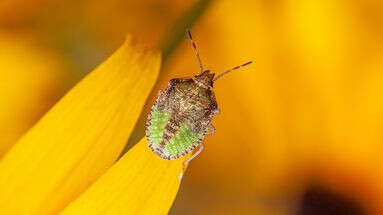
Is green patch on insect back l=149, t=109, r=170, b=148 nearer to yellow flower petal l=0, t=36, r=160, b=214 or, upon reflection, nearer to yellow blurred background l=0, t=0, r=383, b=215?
yellow flower petal l=0, t=36, r=160, b=214

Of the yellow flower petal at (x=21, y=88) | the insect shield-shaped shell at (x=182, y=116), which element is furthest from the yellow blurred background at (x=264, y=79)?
the insect shield-shaped shell at (x=182, y=116)

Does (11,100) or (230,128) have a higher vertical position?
(11,100)

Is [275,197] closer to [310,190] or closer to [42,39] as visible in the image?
[310,190]

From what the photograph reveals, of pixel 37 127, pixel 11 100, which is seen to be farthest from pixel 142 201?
pixel 11 100

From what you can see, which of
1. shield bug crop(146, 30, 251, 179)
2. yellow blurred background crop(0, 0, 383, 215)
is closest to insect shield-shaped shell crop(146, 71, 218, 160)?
shield bug crop(146, 30, 251, 179)

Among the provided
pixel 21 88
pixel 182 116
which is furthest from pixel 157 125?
pixel 21 88

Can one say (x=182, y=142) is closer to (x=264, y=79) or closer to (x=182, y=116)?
(x=182, y=116)
